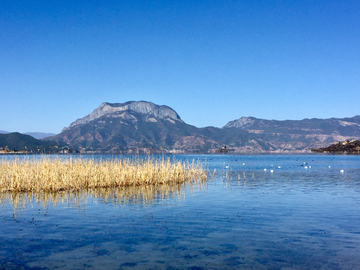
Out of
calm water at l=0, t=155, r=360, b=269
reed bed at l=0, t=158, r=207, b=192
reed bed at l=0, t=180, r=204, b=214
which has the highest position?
reed bed at l=0, t=158, r=207, b=192

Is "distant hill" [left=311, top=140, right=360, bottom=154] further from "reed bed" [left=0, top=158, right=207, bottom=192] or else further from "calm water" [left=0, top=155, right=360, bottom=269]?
"calm water" [left=0, top=155, right=360, bottom=269]

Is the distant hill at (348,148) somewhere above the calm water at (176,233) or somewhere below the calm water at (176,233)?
above

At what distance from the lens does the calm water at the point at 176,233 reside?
9484 mm

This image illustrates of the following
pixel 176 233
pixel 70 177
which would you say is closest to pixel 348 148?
pixel 70 177

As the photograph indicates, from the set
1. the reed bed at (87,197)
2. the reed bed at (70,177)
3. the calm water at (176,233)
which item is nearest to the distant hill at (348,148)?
the reed bed at (70,177)

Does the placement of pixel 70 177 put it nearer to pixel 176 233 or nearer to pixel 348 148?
pixel 176 233

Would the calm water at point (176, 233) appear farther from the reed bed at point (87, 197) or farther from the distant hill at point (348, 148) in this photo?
the distant hill at point (348, 148)

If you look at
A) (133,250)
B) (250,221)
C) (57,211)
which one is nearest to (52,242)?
(133,250)

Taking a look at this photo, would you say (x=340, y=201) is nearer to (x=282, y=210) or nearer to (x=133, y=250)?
(x=282, y=210)

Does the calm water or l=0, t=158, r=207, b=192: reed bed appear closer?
the calm water

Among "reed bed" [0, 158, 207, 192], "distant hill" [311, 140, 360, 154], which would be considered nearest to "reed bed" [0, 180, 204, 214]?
"reed bed" [0, 158, 207, 192]

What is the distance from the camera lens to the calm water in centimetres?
948

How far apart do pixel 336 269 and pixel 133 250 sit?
6.11 metres

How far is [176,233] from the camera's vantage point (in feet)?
41.1
